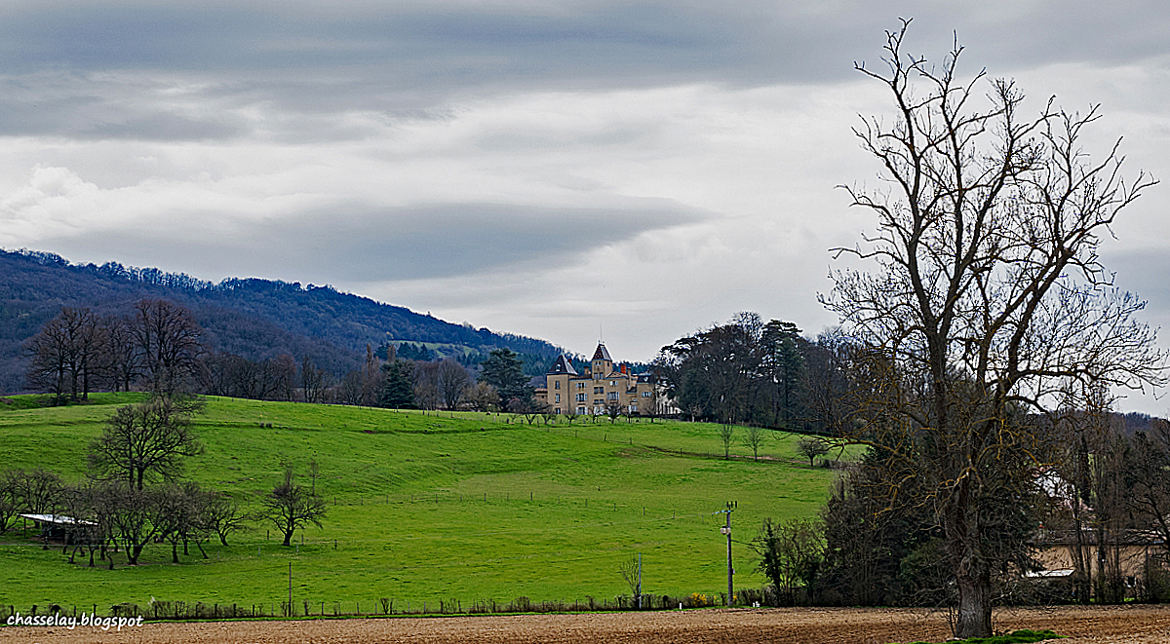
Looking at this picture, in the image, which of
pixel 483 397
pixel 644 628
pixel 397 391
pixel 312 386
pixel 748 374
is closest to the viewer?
pixel 644 628

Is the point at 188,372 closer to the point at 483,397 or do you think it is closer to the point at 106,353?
the point at 106,353

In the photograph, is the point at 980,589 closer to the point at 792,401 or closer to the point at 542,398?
the point at 792,401

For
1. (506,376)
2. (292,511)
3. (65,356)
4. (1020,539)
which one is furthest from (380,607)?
(506,376)

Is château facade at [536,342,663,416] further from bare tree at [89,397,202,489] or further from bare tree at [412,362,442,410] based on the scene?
bare tree at [89,397,202,489]

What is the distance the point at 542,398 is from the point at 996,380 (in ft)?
497

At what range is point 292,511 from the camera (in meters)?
53.6

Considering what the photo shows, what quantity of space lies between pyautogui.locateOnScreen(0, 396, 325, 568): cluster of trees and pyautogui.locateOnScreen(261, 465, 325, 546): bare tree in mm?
51

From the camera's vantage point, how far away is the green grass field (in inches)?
1660

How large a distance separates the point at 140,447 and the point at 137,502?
35.8 feet

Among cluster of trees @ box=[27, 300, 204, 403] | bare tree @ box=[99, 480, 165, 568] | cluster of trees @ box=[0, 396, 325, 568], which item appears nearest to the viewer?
bare tree @ box=[99, 480, 165, 568]

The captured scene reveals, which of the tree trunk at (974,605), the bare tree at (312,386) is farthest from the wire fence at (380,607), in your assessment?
the bare tree at (312,386)

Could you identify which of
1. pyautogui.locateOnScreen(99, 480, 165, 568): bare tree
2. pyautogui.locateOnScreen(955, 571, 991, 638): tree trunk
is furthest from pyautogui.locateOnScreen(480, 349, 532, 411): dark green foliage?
pyautogui.locateOnScreen(955, 571, 991, 638): tree trunk

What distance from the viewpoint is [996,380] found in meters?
18.6

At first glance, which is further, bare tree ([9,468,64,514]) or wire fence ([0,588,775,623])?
bare tree ([9,468,64,514])
